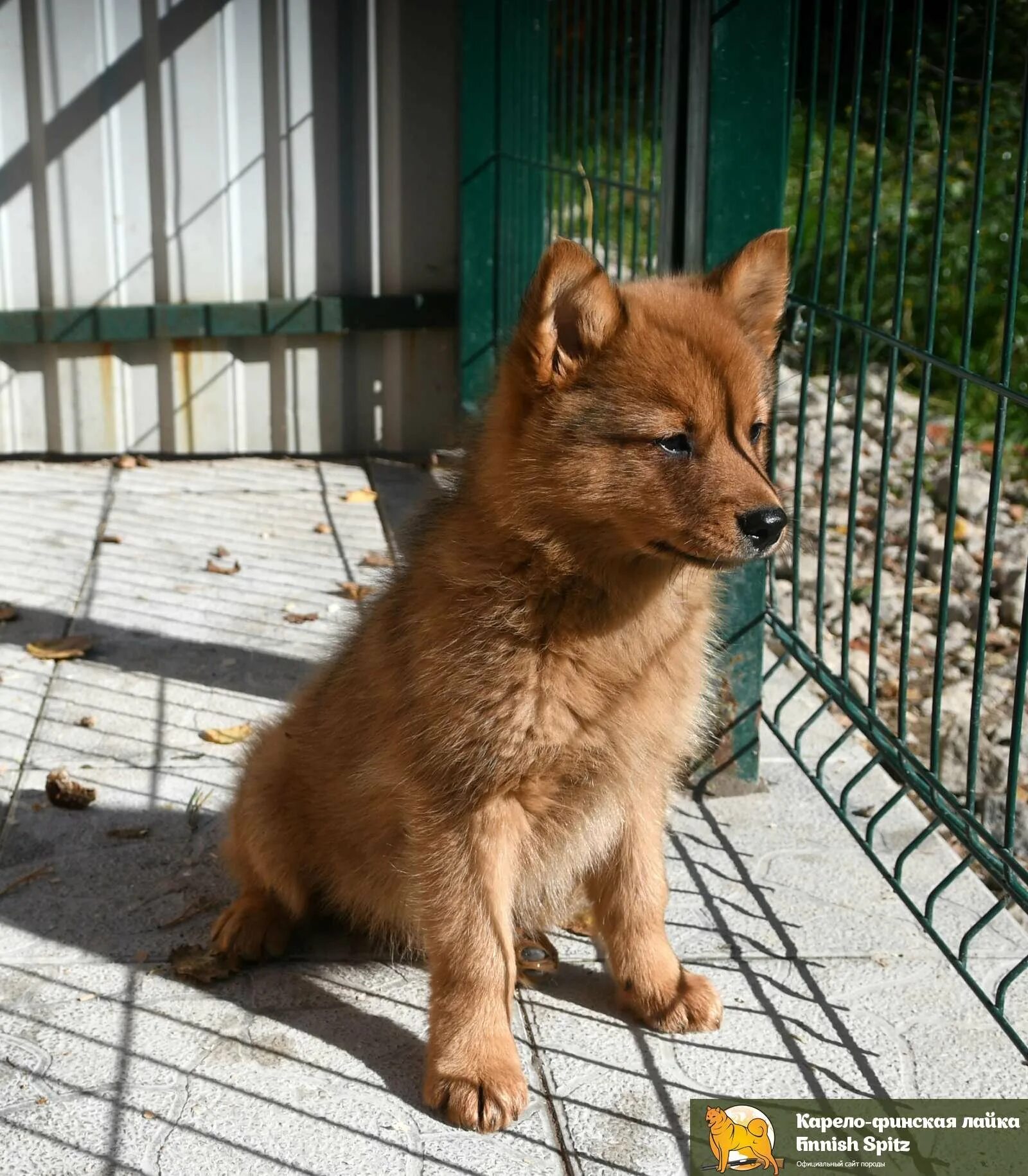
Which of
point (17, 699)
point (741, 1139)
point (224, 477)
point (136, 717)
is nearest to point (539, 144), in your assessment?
point (224, 477)

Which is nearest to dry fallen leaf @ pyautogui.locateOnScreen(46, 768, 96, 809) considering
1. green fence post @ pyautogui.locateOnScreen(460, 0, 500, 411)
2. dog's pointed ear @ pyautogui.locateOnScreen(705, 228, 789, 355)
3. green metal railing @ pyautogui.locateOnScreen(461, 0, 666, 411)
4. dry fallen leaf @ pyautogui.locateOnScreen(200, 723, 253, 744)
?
dry fallen leaf @ pyautogui.locateOnScreen(200, 723, 253, 744)

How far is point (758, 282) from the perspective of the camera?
9.99 feet

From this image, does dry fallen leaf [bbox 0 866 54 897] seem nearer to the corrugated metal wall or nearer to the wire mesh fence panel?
the wire mesh fence panel

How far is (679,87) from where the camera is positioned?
404 cm

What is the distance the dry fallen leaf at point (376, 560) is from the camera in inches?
238

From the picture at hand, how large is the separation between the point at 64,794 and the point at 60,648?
1.18 meters

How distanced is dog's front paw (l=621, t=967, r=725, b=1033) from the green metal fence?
55 centimetres

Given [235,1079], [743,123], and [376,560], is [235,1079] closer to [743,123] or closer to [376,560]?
[743,123]

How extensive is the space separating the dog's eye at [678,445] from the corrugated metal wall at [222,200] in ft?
16.5

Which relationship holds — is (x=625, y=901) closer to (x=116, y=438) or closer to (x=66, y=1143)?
(x=66, y=1143)

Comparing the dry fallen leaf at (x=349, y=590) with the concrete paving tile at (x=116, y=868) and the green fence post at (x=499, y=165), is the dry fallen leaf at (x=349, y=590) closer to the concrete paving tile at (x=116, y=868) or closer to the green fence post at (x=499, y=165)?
the green fence post at (x=499, y=165)

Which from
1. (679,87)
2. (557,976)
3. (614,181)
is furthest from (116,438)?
(557,976)

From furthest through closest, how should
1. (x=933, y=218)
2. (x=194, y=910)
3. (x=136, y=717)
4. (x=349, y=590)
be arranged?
(x=933, y=218) → (x=349, y=590) → (x=136, y=717) → (x=194, y=910)

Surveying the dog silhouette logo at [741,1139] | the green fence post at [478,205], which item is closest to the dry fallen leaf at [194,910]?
the dog silhouette logo at [741,1139]
